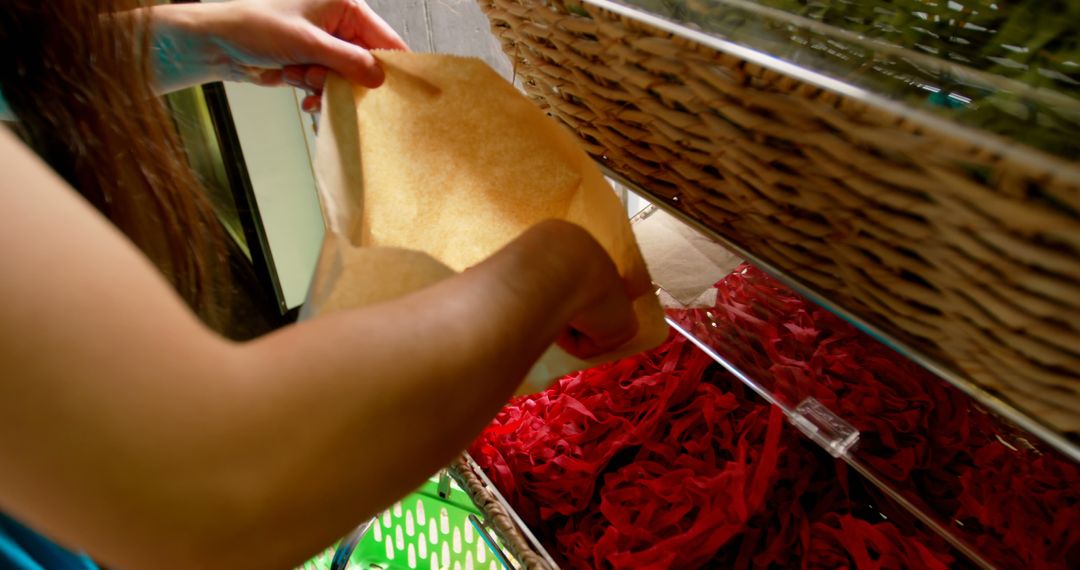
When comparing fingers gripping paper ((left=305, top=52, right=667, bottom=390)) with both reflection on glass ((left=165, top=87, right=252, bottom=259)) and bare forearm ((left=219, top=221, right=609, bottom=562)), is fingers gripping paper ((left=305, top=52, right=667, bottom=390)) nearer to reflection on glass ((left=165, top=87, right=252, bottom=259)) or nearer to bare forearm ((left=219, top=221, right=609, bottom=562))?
bare forearm ((left=219, top=221, right=609, bottom=562))

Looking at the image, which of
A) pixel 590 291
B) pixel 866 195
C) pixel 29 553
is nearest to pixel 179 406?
pixel 590 291

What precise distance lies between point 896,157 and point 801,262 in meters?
0.11

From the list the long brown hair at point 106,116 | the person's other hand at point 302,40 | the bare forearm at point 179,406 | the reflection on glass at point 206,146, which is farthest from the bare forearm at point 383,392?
the reflection on glass at point 206,146

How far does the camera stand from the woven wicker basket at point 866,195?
0.25 meters

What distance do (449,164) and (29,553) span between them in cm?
42

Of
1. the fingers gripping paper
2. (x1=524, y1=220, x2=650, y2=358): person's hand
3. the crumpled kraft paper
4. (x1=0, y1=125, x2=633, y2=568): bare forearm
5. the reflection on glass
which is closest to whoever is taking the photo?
(x1=0, y1=125, x2=633, y2=568): bare forearm

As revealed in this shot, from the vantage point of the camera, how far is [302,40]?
51cm

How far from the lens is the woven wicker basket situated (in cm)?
25

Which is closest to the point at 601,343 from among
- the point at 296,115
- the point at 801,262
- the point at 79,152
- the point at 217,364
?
the point at 801,262

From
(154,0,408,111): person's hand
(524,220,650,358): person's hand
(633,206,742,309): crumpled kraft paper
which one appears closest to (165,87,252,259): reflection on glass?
(154,0,408,111): person's hand

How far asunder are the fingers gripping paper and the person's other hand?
0.03 m

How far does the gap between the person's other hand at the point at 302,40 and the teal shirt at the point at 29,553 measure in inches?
15.2

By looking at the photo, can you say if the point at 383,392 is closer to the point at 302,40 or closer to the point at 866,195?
the point at 866,195

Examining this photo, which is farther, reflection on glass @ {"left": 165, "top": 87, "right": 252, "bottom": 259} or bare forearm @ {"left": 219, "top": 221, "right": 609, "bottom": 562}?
reflection on glass @ {"left": 165, "top": 87, "right": 252, "bottom": 259}
